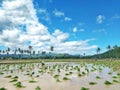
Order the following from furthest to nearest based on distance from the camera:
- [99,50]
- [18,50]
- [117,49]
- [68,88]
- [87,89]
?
[18,50], [99,50], [117,49], [68,88], [87,89]

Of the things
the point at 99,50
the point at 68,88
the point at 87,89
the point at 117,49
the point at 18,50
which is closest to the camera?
the point at 87,89

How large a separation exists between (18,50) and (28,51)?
8608mm

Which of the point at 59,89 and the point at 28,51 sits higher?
the point at 28,51

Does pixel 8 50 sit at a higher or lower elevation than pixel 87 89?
higher

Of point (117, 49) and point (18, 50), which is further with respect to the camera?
point (18, 50)

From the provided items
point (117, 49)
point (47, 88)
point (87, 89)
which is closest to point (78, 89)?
point (87, 89)

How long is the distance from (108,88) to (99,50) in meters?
157

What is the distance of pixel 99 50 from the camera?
577 feet

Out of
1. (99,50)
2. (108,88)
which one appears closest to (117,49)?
(99,50)

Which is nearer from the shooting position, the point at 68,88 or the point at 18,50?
the point at 68,88

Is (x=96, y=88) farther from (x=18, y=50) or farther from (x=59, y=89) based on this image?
(x=18, y=50)

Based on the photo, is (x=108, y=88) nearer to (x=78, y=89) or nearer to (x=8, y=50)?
(x=78, y=89)

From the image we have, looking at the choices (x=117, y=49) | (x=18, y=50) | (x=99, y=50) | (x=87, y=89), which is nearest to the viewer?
(x=87, y=89)

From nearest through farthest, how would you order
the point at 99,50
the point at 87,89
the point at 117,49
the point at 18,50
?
the point at 87,89 < the point at 117,49 < the point at 99,50 < the point at 18,50
